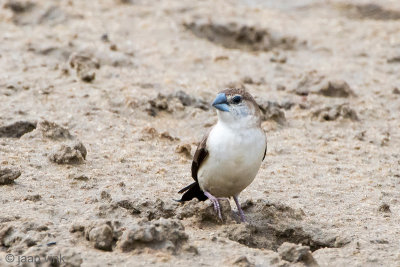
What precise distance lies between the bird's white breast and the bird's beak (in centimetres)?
→ 12

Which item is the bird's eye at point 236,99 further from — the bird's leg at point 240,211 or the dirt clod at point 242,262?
the dirt clod at point 242,262

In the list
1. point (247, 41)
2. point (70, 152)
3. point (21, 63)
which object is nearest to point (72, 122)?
point (70, 152)

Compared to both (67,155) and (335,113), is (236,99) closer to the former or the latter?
(67,155)

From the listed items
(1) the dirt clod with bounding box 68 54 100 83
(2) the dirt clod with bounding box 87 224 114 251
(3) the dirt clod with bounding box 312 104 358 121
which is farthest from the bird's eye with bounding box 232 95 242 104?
(1) the dirt clod with bounding box 68 54 100 83

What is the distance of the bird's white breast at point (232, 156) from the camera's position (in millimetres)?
5445

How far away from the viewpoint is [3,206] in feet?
17.4

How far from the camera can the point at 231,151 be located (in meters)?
5.44

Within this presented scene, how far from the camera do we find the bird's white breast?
545 cm

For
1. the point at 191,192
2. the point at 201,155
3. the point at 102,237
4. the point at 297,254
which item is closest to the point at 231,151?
the point at 201,155

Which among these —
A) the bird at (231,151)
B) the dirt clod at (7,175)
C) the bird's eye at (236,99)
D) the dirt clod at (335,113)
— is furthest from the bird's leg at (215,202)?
the dirt clod at (335,113)

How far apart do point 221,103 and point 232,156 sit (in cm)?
44

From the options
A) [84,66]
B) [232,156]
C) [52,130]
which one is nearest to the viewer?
[232,156]

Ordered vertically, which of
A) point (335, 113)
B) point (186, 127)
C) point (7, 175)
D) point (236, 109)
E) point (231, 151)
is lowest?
point (186, 127)

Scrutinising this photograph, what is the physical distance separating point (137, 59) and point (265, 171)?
2983 millimetres
